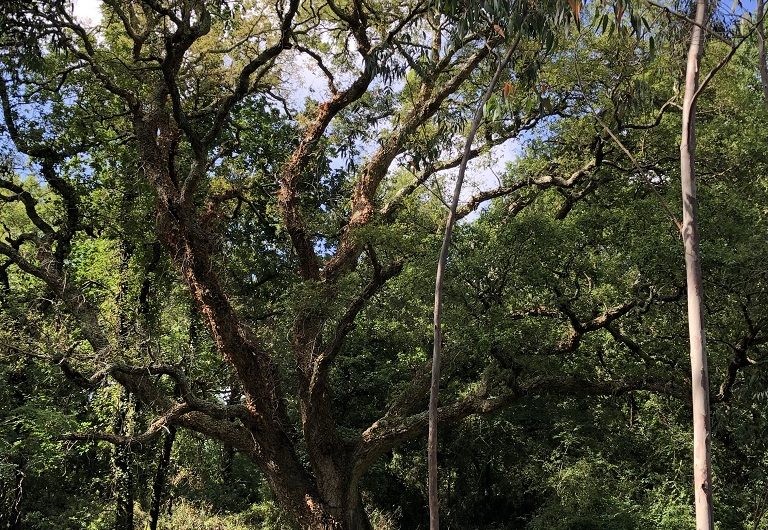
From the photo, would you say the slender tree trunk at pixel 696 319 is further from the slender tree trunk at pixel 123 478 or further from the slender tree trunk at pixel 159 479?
the slender tree trunk at pixel 159 479

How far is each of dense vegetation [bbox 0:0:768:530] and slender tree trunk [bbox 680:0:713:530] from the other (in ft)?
2.92

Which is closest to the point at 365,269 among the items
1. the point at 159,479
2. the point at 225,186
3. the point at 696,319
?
the point at 225,186

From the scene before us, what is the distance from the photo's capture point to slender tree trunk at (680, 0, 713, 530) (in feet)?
13.8

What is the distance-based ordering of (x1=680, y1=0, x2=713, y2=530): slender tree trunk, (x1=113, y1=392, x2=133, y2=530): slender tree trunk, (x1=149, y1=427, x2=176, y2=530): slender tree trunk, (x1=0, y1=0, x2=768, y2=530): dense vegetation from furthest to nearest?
(x1=149, y1=427, x2=176, y2=530): slender tree trunk → (x1=113, y1=392, x2=133, y2=530): slender tree trunk → (x1=0, y1=0, x2=768, y2=530): dense vegetation → (x1=680, y1=0, x2=713, y2=530): slender tree trunk

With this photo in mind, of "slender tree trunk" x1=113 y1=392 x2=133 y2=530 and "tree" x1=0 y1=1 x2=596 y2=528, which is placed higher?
"tree" x1=0 y1=1 x2=596 y2=528

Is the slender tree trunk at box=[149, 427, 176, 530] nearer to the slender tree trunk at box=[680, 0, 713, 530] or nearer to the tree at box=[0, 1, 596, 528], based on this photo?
the tree at box=[0, 1, 596, 528]

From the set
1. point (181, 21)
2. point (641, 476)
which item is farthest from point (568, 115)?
point (641, 476)

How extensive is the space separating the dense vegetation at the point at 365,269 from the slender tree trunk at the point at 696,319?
890 millimetres

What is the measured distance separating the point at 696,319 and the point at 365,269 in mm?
7485

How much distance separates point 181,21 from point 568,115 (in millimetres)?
5352

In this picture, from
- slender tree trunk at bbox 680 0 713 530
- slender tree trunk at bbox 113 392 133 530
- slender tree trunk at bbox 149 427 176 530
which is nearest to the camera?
slender tree trunk at bbox 680 0 713 530

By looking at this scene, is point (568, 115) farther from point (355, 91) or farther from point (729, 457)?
point (729, 457)

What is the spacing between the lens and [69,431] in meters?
8.20

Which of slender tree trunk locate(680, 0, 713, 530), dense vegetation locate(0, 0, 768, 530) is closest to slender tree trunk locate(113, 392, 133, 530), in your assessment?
dense vegetation locate(0, 0, 768, 530)
